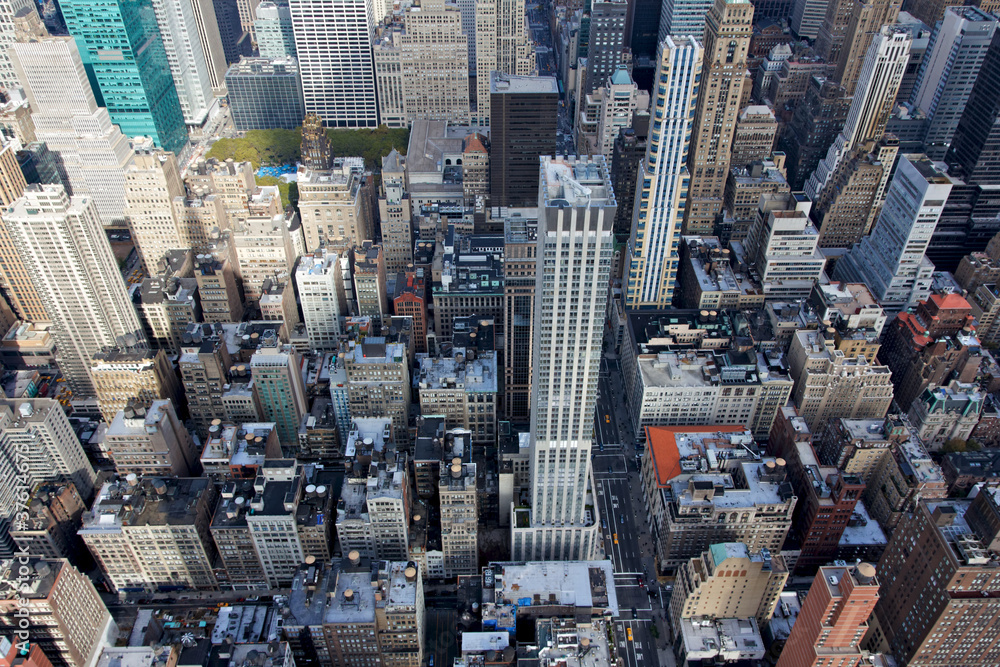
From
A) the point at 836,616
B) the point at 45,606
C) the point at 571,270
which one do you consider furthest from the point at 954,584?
the point at 45,606

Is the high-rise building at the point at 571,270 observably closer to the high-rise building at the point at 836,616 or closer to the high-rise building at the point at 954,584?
the high-rise building at the point at 836,616

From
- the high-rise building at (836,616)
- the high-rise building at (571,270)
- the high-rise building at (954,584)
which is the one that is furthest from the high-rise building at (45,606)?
the high-rise building at (954,584)

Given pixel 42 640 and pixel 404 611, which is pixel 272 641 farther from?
pixel 42 640

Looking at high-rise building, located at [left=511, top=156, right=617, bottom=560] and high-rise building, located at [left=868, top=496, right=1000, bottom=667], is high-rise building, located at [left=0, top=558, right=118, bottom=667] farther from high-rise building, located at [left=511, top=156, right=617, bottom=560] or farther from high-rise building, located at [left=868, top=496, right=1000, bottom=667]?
high-rise building, located at [left=868, top=496, right=1000, bottom=667]

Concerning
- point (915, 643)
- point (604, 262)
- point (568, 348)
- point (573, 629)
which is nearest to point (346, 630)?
point (573, 629)

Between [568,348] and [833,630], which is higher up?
[568,348]

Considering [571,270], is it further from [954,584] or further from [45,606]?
[45,606]

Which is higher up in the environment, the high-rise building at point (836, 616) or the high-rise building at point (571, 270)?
the high-rise building at point (571, 270)
